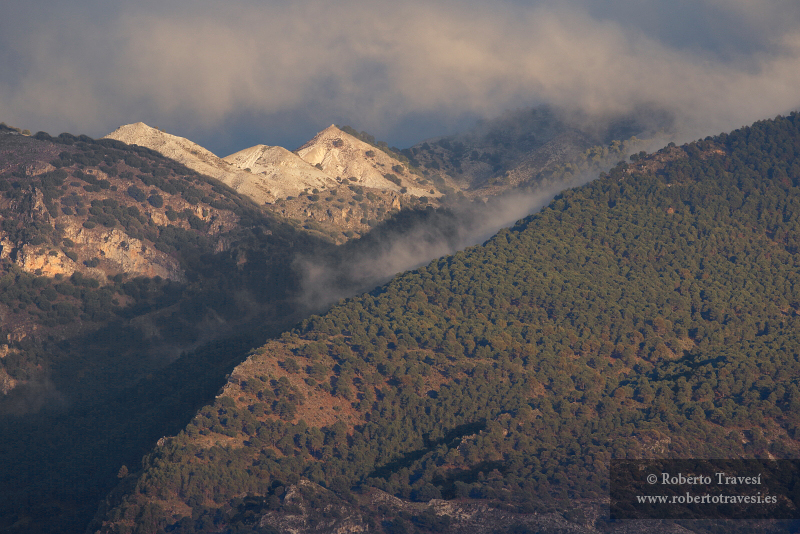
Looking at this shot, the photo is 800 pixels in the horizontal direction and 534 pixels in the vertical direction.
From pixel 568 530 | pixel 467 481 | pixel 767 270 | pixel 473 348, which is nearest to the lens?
pixel 568 530

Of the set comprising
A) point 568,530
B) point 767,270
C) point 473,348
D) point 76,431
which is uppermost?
point 767,270

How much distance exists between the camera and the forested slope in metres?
148

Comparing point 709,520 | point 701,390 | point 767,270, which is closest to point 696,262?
point 767,270

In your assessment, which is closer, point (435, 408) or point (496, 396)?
point (435, 408)

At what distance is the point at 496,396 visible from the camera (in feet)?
553

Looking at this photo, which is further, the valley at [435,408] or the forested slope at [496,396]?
the forested slope at [496,396]

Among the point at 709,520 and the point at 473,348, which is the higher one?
the point at 473,348

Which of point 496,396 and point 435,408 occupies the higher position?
point 496,396

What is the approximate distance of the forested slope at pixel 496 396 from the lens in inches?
5827

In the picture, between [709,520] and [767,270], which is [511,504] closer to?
[709,520]

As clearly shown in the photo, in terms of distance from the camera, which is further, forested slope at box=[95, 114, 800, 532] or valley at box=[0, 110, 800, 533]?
forested slope at box=[95, 114, 800, 532]

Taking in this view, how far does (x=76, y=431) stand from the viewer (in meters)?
183

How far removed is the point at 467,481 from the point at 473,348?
3466 cm

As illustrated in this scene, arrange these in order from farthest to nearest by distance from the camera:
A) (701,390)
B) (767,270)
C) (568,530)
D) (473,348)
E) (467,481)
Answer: (767,270)
(473,348)
(701,390)
(467,481)
(568,530)
